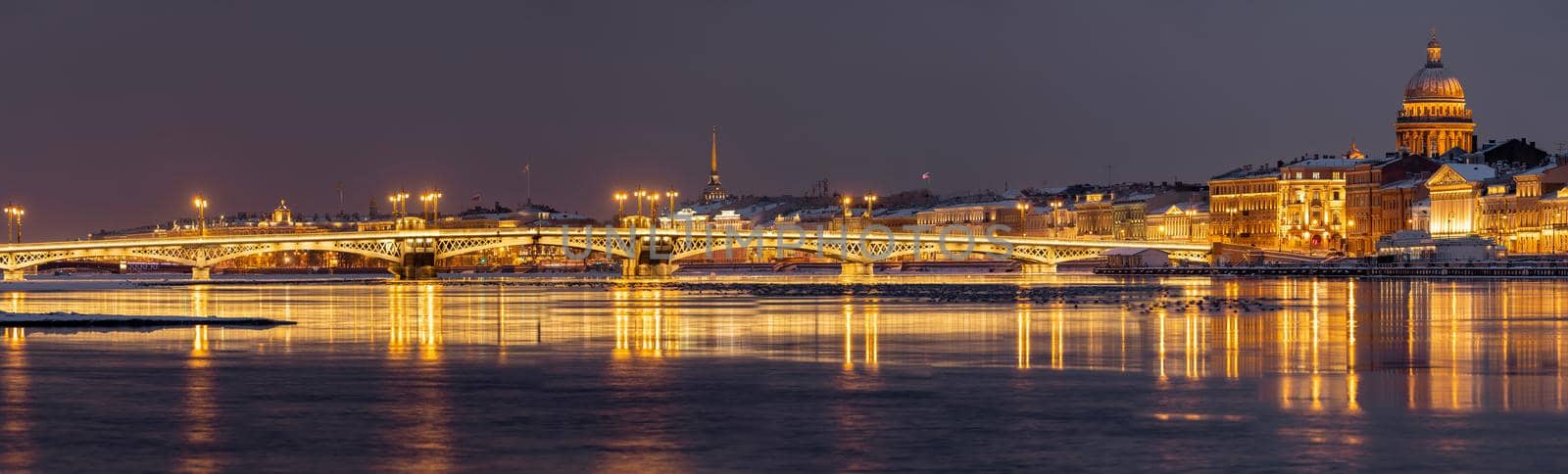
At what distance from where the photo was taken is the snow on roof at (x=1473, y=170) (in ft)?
560

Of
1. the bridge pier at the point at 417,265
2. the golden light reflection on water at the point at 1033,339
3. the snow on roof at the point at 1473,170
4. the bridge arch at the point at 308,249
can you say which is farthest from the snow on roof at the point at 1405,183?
the golden light reflection on water at the point at 1033,339

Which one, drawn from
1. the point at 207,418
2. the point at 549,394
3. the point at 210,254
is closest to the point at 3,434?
the point at 207,418

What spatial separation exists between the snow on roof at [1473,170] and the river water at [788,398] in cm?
13091

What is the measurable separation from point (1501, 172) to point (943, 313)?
138 m

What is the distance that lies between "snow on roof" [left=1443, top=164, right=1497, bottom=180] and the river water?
131 m

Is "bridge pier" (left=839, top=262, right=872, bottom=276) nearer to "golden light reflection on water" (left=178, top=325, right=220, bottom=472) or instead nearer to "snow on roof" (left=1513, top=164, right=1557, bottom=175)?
"snow on roof" (left=1513, top=164, right=1557, bottom=175)

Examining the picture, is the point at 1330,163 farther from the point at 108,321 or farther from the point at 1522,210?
the point at 108,321

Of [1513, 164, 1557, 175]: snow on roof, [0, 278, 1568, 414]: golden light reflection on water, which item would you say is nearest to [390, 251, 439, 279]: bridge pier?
[1513, 164, 1557, 175]: snow on roof

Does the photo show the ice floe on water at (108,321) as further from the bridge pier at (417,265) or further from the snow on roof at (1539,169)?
the snow on roof at (1539,169)

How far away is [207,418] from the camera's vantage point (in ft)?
72.2

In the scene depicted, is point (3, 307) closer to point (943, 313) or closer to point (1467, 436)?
point (943, 313)

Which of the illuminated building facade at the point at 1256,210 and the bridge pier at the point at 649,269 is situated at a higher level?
the illuminated building facade at the point at 1256,210

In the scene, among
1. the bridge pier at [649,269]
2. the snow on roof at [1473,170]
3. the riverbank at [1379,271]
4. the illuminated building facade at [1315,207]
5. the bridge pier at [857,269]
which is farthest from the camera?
the illuminated building facade at [1315,207]

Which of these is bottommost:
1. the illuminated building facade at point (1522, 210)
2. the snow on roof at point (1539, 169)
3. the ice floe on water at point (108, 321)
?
the ice floe on water at point (108, 321)
